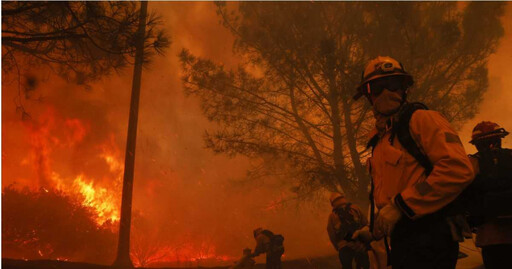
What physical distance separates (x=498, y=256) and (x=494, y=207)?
0.41m

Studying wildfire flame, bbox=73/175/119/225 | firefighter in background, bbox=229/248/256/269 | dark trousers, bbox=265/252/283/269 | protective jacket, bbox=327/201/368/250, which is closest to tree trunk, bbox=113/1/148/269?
firefighter in background, bbox=229/248/256/269

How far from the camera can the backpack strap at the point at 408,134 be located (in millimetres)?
1506

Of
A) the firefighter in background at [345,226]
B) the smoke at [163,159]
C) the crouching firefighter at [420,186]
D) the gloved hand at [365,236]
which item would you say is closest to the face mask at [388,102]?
the crouching firefighter at [420,186]

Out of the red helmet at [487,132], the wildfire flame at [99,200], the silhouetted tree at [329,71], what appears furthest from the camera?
the wildfire flame at [99,200]

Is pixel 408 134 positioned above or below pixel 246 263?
above

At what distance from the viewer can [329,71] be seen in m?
6.80

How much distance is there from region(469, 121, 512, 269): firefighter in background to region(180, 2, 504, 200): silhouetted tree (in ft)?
13.0

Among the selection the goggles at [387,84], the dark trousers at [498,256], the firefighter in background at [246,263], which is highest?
the goggles at [387,84]

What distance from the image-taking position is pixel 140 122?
53.7 feet

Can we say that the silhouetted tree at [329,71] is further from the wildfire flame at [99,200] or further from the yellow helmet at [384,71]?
the wildfire flame at [99,200]

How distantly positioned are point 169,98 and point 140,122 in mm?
1600

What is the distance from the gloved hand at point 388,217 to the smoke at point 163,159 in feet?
33.9

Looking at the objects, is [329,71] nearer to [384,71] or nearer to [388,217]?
[384,71]

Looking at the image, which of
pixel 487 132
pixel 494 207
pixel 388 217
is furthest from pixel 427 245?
pixel 487 132
